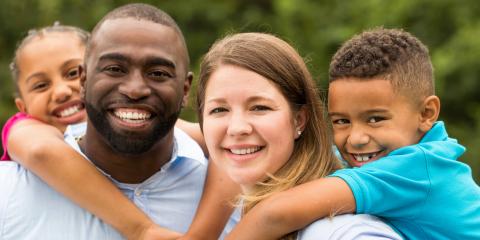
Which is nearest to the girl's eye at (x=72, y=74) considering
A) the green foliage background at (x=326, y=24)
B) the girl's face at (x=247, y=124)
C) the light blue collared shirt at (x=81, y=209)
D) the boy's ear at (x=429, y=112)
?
the light blue collared shirt at (x=81, y=209)

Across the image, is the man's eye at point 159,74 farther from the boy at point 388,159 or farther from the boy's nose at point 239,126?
the boy at point 388,159

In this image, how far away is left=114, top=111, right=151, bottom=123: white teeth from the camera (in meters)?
3.42

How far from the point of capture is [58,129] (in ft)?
13.7

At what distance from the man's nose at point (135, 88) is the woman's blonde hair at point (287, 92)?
29cm

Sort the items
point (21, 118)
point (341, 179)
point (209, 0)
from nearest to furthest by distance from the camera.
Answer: point (341, 179) → point (21, 118) → point (209, 0)

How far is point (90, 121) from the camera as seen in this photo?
3559 millimetres

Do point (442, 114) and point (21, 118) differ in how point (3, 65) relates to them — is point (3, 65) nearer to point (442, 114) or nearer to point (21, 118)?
point (442, 114)

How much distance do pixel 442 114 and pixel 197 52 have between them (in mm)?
4090

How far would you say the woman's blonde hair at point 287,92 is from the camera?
303 cm

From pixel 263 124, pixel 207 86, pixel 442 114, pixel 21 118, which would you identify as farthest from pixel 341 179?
pixel 442 114

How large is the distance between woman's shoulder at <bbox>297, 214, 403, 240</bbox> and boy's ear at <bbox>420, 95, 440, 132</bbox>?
58 centimetres

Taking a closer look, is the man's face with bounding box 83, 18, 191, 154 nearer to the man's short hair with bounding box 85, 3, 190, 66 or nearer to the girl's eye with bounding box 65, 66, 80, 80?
the man's short hair with bounding box 85, 3, 190, 66

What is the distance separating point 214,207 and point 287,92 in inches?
26.0

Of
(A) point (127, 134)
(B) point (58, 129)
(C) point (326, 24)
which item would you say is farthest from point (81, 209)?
(C) point (326, 24)
